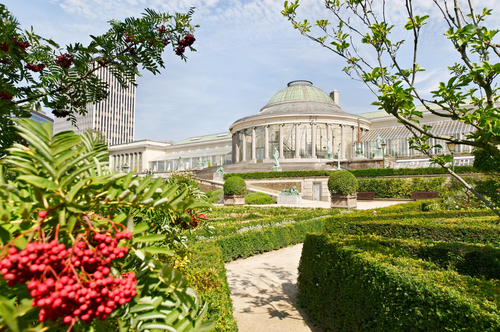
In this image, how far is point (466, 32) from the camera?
101 inches

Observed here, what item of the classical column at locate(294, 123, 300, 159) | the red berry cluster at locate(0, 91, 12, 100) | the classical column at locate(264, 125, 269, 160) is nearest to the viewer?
the red berry cluster at locate(0, 91, 12, 100)

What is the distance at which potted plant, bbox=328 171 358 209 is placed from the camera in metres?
17.4

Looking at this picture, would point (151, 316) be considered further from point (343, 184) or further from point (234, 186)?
point (234, 186)

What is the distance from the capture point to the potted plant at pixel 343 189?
17.4 metres

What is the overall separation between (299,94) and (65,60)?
5063cm

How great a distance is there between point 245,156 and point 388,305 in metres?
43.9

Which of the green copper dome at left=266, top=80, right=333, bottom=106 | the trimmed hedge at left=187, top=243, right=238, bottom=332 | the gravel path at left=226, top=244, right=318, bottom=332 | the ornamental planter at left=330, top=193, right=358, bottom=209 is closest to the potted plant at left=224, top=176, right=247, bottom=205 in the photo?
the ornamental planter at left=330, top=193, right=358, bottom=209

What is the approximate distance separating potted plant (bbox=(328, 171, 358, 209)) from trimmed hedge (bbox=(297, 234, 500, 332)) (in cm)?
1252

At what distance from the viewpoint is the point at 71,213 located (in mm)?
1038

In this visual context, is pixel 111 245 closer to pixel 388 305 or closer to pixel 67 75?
pixel 67 75

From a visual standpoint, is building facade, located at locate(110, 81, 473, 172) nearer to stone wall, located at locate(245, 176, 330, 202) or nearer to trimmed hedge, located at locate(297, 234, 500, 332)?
stone wall, located at locate(245, 176, 330, 202)

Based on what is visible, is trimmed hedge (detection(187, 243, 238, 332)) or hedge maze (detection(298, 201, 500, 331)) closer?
hedge maze (detection(298, 201, 500, 331))

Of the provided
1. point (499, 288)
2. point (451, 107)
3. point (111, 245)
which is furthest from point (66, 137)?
point (499, 288)

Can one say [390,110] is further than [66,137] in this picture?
Yes
